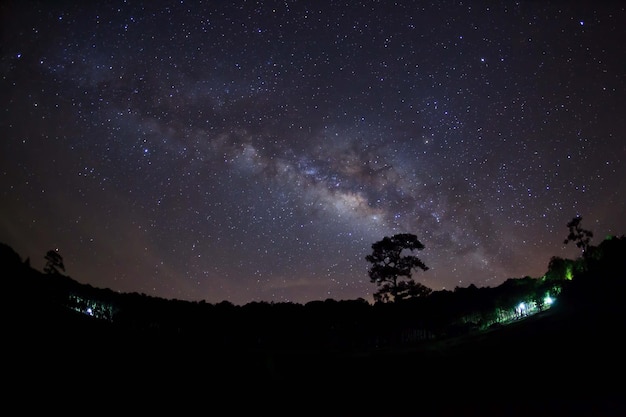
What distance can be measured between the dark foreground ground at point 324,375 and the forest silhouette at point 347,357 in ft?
0.20

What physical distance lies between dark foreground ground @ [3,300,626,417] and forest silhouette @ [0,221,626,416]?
6cm

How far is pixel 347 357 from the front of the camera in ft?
70.8

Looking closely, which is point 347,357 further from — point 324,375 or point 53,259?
point 53,259

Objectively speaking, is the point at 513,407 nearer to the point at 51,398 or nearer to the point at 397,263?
the point at 51,398

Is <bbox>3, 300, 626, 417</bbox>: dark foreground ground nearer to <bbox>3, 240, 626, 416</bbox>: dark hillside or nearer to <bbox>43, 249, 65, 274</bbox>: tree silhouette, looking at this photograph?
<bbox>3, 240, 626, 416</bbox>: dark hillside

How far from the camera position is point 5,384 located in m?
12.4

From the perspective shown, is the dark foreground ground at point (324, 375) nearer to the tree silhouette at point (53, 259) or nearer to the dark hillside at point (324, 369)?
the dark hillside at point (324, 369)

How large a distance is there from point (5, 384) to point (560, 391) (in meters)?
20.1

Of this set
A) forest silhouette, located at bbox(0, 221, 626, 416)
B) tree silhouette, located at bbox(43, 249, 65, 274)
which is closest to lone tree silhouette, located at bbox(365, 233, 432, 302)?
forest silhouette, located at bbox(0, 221, 626, 416)

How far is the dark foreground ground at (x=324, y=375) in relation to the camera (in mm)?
13633

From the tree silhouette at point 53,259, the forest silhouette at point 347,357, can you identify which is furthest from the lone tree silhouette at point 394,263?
the tree silhouette at point 53,259

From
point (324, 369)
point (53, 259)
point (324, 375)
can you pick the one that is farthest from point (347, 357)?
point (53, 259)

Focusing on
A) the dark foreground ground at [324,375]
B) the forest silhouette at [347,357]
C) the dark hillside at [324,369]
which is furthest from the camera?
the forest silhouette at [347,357]

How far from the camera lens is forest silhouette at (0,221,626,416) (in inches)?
566
